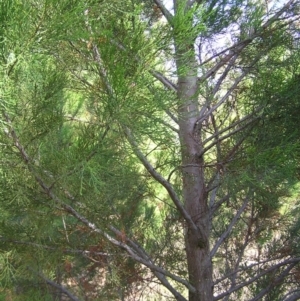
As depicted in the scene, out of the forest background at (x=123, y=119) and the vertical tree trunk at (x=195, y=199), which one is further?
the vertical tree trunk at (x=195, y=199)

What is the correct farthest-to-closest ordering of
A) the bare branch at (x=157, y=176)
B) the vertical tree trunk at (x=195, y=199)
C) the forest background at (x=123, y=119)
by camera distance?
1. the vertical tree trunk at (x=195, y=199)
2. the bare branch at (x=157, y=176)
3. the forest background at (x=123, y=119)

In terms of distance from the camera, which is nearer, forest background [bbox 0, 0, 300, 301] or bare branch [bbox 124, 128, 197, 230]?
forest background [bbox 0, 0, 300, 301]

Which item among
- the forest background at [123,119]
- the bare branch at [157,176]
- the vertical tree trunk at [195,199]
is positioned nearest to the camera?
the forest background at [123,119]

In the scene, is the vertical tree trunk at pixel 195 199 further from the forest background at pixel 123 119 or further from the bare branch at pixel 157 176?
the bare branch at pixel 157 176

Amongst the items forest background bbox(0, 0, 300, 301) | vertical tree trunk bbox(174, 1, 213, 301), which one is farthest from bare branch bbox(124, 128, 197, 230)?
vertical tree trunk bbox(174, 1, 213, 301)

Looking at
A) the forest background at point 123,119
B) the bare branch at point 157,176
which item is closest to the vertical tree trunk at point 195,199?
the forest background at point 123,119

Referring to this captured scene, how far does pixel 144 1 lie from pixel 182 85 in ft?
1.93

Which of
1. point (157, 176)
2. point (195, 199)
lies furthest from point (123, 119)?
point (195, 199)

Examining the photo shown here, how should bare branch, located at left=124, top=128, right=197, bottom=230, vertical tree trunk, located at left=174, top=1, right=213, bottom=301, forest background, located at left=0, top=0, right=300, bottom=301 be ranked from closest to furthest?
1. forest background, located at left=0, top=0, right=300, bottom=301
2. bare branch, located at left=124, top=128, right=197, bottom=230
3. vertical tree trunk, located at left=174, top=1, right=213, bottom=301

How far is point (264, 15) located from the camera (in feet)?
8.02

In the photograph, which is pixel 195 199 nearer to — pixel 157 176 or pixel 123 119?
pixel 157 176

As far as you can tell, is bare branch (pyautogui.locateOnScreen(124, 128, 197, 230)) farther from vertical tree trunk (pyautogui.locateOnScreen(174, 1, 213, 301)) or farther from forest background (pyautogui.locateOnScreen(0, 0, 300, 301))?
vertical tree trunk (pyautogui.locateOnScreen(174, 1, 213, 301))

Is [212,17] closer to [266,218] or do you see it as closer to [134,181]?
[134,181]

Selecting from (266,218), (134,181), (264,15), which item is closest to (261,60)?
(264,15)
